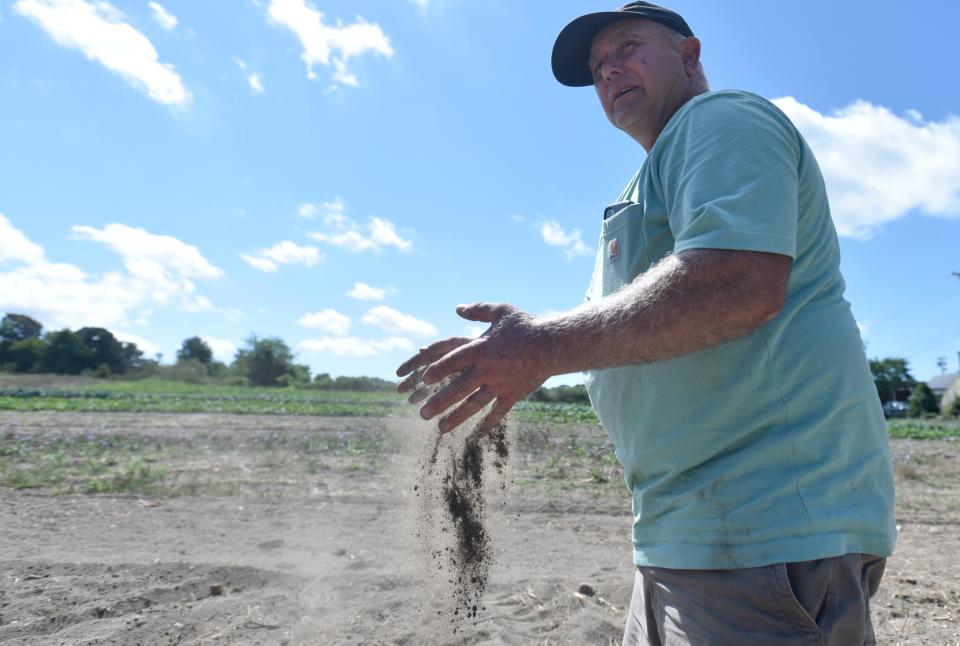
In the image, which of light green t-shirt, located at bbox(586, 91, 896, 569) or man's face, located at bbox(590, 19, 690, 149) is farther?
man's face, located at bbox(590, 19, 690, 149)

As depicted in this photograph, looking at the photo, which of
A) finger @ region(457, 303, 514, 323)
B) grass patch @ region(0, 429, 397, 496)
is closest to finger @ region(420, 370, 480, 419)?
finger @ region(457, 303, 514, 323)

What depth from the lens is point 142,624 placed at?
323cm

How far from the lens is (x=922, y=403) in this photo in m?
40.9

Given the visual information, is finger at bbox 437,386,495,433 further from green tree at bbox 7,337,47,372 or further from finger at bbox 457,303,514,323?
green tree at bbox 7,337,47,372

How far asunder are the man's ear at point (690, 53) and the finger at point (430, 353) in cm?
100

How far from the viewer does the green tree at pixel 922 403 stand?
4019cm

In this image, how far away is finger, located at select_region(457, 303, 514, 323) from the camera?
142 centimetres

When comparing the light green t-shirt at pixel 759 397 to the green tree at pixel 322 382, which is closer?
the light green t-shirt at pixel 759 397

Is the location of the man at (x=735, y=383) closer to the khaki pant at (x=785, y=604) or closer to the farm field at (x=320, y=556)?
the khaki pant at (x=785, y=604)

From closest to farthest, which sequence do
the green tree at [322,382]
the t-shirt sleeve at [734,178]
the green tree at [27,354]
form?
1. the t-shirt sleeve at [734,178]
2. the green tree at [322,382]
3. the green tree at [27,354]

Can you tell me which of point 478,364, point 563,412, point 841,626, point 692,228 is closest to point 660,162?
point 692,228

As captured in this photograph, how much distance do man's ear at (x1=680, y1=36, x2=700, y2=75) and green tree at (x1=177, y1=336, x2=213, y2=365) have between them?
79.9m

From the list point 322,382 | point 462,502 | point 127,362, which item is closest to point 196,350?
point 127,362

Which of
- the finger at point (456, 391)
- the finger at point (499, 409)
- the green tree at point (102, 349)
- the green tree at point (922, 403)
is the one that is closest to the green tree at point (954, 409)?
the green tree at point (922, 403)
